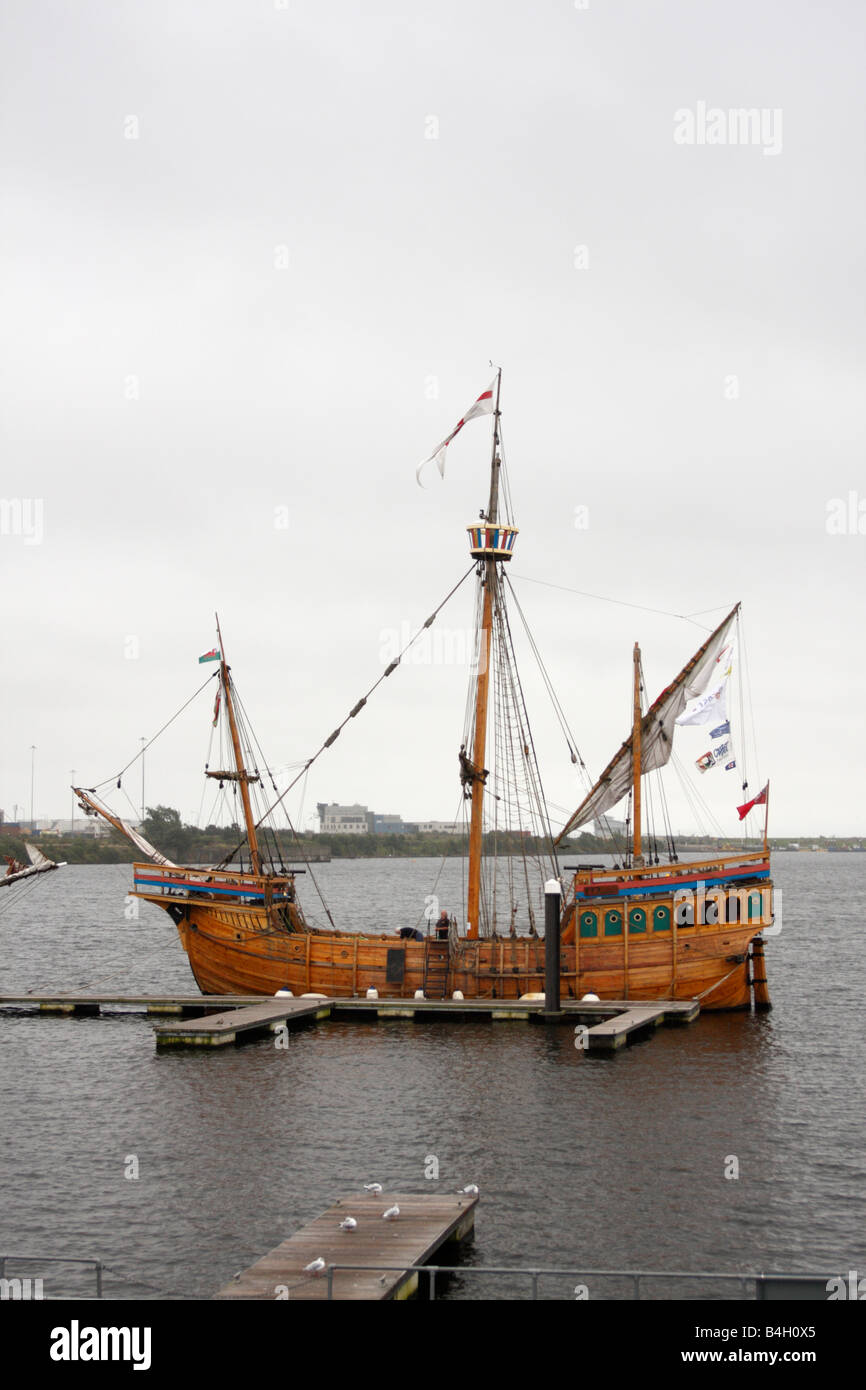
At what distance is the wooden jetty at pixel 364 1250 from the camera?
20094 mm

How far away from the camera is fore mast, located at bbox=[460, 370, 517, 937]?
5097cm

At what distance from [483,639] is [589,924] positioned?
1161 cm

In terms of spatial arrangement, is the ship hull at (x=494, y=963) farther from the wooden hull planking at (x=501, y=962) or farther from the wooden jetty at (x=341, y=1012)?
the wooden jetty at (x=341, y=1012)

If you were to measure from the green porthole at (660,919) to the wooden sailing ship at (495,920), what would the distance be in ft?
0.12

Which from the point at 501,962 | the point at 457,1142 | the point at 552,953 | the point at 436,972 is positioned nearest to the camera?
the point at 457,1142

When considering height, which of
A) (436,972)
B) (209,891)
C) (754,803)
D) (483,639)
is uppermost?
(483,639)

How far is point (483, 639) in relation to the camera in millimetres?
52438

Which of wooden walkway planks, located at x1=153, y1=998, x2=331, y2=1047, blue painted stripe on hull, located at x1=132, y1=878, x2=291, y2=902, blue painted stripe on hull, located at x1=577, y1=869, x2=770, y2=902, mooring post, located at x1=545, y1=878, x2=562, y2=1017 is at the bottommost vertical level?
wooden walkway planks, located at x1=153, y1=998, x2=331, y2=1047

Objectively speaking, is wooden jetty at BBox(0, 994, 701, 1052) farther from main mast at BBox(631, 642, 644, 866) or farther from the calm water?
main mast at BBox(631, 642, 644, 866)

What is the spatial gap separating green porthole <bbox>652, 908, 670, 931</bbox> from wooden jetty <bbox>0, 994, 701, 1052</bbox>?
2711mm

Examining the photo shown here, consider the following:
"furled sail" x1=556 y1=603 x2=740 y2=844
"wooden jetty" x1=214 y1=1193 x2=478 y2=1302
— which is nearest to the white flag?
"furled sail" x1=556 y1=603 x2=740 y2=844

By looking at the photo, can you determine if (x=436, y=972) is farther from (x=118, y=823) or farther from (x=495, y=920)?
(x=118, y=823)

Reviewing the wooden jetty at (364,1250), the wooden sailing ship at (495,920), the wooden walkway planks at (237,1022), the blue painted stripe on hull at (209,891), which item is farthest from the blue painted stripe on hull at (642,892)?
the wooden jetty at (364,1250)

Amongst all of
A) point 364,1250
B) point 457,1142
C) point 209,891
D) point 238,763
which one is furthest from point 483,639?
point 364,1250
